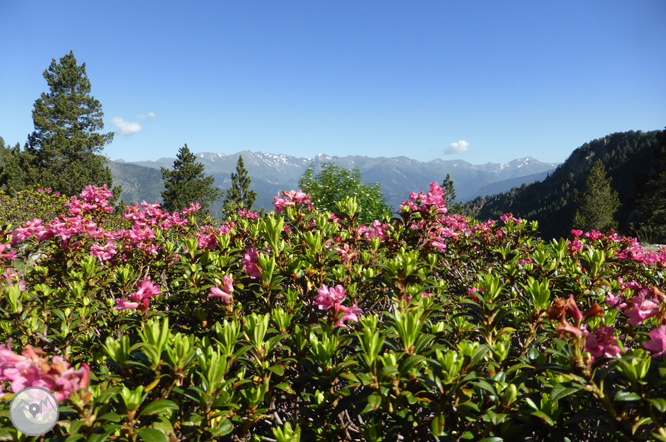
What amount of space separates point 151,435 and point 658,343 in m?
1.98

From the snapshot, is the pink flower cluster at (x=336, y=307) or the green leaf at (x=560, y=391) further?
the pink flower cluster at (x=336, y=307)

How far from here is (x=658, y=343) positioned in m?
1.24

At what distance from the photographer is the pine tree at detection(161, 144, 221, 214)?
3763cm

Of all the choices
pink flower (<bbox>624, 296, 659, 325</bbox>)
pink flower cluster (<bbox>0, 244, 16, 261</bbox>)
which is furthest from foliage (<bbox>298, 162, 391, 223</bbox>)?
pink flower (<bbox>624, 296, 659, 325</bbox>)

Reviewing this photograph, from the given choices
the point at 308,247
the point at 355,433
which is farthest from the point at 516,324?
the point at 308,247

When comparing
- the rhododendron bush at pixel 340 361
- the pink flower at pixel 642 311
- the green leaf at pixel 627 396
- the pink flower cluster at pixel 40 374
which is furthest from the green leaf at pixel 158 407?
the pink flower at pixel 642 311

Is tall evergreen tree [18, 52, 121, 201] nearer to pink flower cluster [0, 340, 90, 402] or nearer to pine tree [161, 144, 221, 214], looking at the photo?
pine tree [161, 144, 221, 214]

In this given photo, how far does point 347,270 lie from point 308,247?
0.50 metres

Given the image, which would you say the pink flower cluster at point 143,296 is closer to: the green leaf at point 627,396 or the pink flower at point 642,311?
the green leaf at point 627,396

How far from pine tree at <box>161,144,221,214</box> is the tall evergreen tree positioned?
234 inches

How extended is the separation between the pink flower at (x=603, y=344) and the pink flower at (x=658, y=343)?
14 centimetres

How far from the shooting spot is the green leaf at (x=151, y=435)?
3.87 feet

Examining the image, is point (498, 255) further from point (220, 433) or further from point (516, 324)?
point (220, 433)

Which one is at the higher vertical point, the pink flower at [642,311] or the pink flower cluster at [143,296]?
the pink flower at [642,311]
